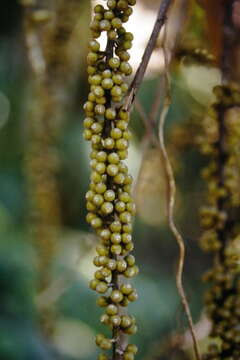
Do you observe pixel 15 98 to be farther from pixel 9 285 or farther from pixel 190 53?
pixel 190 53

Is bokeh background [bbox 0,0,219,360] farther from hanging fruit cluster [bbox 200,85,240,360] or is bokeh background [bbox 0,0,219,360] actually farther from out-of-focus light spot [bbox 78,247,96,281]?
hanging fruit cluster [bbox 200,85,240,360]

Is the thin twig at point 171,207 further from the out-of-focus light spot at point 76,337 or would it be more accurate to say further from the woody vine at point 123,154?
the out-of-focus light spot at point 76,337

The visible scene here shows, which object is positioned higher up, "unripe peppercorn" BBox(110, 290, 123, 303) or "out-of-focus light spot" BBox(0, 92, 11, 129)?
"out-of-focus light spot" BBox(0, 92, 11, 129)

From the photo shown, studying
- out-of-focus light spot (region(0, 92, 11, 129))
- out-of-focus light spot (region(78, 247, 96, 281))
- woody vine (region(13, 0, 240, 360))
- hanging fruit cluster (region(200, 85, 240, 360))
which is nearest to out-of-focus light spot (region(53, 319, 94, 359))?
out-of-focus light spot (region(78, 247, 96, 281))

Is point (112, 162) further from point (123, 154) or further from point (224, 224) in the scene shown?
point (224, 224)

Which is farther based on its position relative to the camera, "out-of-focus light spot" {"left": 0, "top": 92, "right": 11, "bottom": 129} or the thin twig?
"out-of-focus light spot" {"left": 0, "top": 92, "right": 11, "bottom": 129}

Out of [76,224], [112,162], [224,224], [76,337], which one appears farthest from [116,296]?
[76,224]
